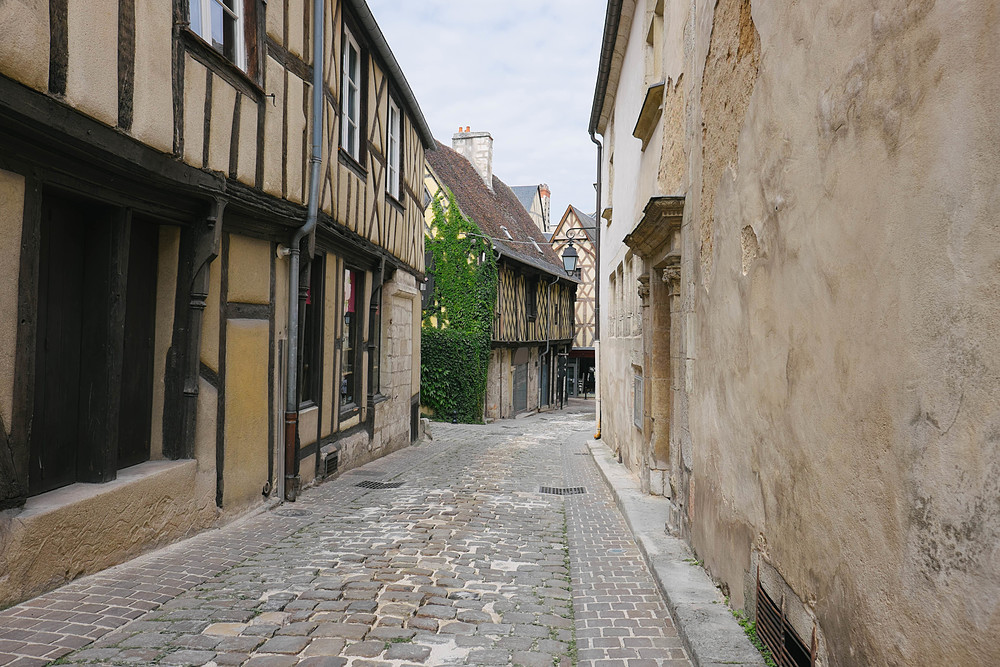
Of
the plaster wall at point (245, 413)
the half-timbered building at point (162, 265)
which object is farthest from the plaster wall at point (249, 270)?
the plaster wall at point (245, 413)

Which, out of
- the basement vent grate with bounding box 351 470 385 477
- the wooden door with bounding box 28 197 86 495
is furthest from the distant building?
the wooden door with bounding box 28 197 86 495

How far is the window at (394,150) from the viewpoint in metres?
9.70

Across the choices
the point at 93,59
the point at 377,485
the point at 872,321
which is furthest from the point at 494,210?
the point at 872,321

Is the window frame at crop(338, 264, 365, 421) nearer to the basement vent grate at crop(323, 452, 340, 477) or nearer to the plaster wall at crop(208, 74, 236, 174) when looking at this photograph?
the basement vent grate at crop(323, 452, 340, 477)

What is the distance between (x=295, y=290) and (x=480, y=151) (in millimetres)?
18407

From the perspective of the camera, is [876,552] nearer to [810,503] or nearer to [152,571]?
[810,503]

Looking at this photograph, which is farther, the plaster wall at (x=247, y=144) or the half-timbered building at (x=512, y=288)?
the half-timbered building at (x=512, y=288)

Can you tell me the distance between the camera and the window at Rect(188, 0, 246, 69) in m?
4.67

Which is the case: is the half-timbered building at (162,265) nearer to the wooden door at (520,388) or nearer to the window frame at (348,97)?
the window frame at (348,97)

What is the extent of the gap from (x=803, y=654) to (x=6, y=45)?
158 inches

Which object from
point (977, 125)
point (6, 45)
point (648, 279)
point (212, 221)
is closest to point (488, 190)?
point (648, 279)

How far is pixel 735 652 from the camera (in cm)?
291

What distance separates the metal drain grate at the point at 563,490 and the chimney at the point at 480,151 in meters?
17.2

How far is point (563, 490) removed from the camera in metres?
7.59
